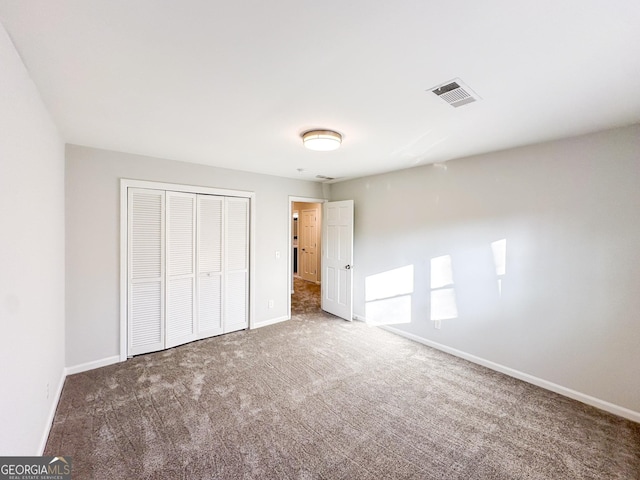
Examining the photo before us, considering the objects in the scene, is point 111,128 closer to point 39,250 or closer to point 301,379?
point 39,250

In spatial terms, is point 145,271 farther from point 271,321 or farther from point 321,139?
point 321,139

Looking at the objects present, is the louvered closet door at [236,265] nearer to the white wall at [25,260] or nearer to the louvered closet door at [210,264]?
the louvered closet door at [210,264]

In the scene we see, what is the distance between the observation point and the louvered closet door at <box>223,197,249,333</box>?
4035 millimetres

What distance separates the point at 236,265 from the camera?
13.6 feet

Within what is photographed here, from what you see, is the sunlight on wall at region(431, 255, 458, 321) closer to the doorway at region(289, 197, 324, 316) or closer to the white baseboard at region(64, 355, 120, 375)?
the doorway at region(289, 197, 324, 316)

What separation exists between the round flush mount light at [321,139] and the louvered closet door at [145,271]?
2.16 metres

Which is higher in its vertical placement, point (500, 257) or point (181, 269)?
point (500, 257)

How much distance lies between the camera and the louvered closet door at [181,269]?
3.52 meters

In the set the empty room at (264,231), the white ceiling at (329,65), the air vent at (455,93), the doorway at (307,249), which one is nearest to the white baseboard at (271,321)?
the empty room at (264,231)

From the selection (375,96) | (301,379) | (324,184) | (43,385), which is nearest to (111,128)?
(43,385)

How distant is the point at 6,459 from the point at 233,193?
3257 mm

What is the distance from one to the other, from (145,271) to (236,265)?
1.19 m

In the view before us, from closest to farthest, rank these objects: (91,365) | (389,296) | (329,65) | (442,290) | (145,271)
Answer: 1. (329,65)
2. (91,365)
3. (145,271)
4. (442,290)
5. (389,296)

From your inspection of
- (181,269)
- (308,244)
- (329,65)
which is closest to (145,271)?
(181,269)
